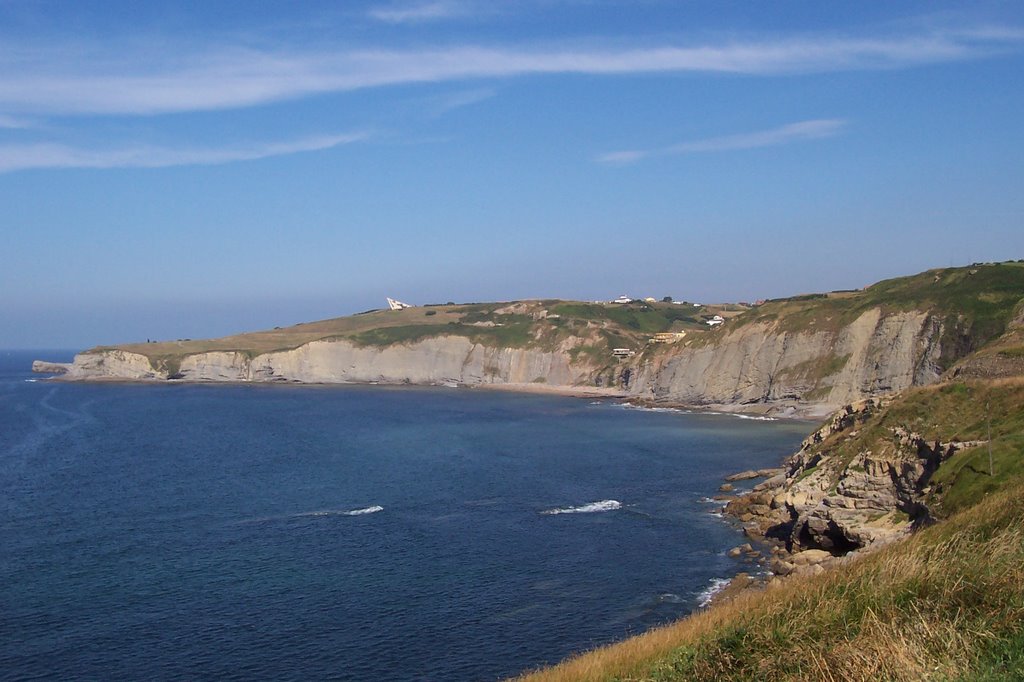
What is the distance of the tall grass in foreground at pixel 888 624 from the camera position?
1059cm

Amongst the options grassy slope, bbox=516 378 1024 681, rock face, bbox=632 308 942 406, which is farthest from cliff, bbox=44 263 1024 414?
grassy slope, bbox=516 378 1024 681

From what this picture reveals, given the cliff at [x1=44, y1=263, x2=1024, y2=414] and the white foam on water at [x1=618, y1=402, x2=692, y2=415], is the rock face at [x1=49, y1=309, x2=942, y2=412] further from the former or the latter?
the white foam on water at [x1=618, y1=402, x2=692, y2=415]

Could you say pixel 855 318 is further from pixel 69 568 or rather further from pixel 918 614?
pixel 918 614

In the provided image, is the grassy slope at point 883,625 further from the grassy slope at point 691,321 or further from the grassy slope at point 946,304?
the grassy slope at point 946,304

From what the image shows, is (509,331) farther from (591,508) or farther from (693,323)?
(591,508)

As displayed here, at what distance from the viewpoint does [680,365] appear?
127938mm

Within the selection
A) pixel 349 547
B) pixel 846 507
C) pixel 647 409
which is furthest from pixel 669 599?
pixel 647 409

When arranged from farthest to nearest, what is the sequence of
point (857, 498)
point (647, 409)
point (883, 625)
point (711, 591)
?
point (647, 409) < point (857, 498) < point (711, 591) < point (883, 625)

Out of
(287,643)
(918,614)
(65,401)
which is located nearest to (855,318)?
(287,643)

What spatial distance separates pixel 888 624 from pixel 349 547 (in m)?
36.6

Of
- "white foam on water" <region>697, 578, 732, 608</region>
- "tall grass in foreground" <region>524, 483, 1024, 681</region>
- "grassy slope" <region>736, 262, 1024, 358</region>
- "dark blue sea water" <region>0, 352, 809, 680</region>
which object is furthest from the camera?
"grassy slope" <region>736, 262, 1024, 358</region>

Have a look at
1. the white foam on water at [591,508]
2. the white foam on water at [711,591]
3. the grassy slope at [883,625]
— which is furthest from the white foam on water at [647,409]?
→ the grassy slope at [883,625]

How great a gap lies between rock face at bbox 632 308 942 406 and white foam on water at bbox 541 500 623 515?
45413 mm

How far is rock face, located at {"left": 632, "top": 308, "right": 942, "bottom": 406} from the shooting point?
96.5 m
